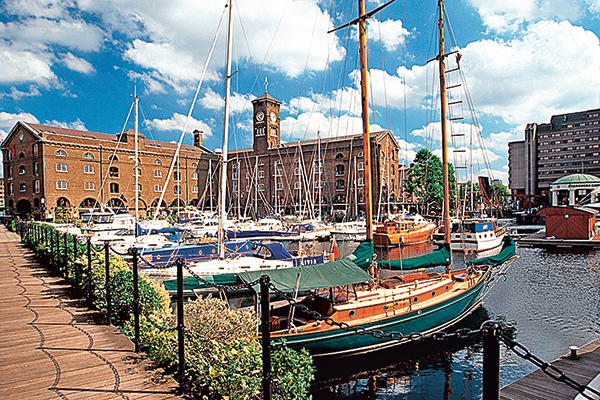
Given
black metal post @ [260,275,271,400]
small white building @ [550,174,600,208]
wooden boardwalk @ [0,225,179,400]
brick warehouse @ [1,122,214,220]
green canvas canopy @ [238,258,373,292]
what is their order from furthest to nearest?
small white building @ [550,174,600,208], brick warehouse @ [1,122,214,220], green canvas canopy @ [238,258,373,292], wooden boardwalk @ [0,225,179,400], black metal post @ [260,275,271,400]

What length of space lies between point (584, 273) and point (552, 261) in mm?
5004

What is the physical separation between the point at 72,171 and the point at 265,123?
115 ft

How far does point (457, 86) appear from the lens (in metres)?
23.8

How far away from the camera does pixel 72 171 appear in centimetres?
5528

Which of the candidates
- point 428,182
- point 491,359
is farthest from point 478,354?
point 428,182

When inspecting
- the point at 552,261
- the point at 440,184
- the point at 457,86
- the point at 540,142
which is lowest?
the point at 552,261

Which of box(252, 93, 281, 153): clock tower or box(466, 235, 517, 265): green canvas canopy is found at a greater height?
box(252, 93, 281, 153): clock tower

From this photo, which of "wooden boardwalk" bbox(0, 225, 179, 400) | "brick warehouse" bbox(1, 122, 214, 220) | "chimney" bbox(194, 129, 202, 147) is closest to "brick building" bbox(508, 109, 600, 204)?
"chimney" bbox(194, 129, 202, 147)

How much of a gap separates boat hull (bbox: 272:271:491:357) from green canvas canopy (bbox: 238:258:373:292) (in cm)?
145

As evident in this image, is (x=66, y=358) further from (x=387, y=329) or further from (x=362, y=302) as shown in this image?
(x=387, y=329)

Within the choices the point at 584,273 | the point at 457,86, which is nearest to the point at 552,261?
the point at 584,273

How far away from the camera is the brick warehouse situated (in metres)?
53.0

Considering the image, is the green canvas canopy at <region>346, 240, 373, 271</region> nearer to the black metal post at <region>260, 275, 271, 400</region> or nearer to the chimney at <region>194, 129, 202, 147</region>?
the black metal post at <region>260, 275, 271, 400</region>

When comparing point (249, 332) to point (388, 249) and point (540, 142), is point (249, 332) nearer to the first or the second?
point (388, 249)
